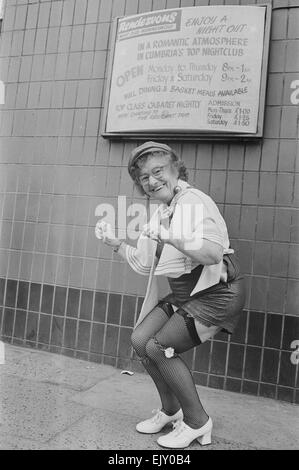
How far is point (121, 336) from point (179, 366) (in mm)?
1453

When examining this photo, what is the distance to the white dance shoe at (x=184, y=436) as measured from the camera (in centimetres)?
248

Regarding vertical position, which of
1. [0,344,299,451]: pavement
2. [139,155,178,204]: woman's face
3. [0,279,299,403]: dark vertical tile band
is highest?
[139,155,178,204]: woman's face

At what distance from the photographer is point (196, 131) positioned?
372cm

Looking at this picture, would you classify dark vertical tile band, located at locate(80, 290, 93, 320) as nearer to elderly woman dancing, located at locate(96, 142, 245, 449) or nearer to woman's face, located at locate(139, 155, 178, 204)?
elderly woman dancing, located at locate(96, 142, 245, 449)

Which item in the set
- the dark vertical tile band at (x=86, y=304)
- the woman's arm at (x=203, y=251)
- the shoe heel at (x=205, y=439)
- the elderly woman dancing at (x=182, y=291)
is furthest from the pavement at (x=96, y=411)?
the woman's arm at (x=203, y=251)

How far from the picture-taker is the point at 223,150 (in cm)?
372

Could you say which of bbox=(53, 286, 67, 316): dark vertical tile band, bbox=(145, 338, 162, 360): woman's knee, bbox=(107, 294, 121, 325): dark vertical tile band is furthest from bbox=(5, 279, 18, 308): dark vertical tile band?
bbox=(145, 338, 162, 360): woman's knee

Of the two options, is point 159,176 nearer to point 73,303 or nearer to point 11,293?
point 73,303

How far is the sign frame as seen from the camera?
360 cm

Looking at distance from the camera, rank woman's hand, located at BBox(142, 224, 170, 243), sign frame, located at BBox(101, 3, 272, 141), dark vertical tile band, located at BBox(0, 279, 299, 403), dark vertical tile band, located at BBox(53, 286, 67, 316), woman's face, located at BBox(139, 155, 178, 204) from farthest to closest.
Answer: dark vertical tile band, located at BBox(53, 286, 67, 316), sign frame, located at BBox(101, 3, 272, 141), dark vertical tile band, located at BBox(0, 279, 299, 403), woman's face, located at BBox(139, 155, 178, 204), woman's hand, located at BBox(142, 224, 170, 243)

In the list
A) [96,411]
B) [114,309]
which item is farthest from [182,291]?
[114,309]
